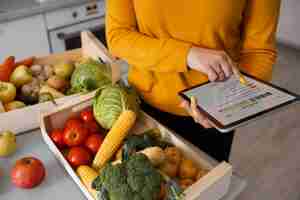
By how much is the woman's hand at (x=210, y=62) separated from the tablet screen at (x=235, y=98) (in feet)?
0.10

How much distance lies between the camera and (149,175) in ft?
2.04

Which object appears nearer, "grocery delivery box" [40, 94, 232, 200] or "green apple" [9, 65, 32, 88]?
"grocery delivery box" [40, 94, 232, 200]

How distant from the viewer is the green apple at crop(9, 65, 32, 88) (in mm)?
982

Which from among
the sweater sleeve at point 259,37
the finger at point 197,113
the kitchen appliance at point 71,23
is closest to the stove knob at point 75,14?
the kitchen appliance at point 71,23

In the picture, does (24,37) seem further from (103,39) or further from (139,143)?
(139,143)

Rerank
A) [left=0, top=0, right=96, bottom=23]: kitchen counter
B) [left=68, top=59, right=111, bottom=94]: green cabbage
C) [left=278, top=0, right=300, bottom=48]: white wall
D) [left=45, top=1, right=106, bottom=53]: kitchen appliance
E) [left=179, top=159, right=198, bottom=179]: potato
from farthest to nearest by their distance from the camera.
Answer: [left=278, top=0, right=300, bottom=48]: white wall, [left=45, top=1, right=106, bottom=53]: kitchen appliance, [left=0, top=0, right=96, bottom=23]: kitchen counter, [left=68, top=59, right=111, bottom=94]: green cabbage, [left=179, top=159, right=198, bottom=179]: potato

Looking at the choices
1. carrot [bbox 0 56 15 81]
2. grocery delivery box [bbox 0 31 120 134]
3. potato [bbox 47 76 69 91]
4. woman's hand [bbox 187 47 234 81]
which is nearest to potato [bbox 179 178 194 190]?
woman's hand [bbox 187 47 234 81]

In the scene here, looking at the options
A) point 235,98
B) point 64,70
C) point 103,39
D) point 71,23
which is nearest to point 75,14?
point 71,23

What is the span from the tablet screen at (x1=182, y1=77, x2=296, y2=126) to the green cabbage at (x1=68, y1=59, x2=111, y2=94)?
33 centimetres

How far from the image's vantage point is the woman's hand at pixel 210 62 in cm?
72

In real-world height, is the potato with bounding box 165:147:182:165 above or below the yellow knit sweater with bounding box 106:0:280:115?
below

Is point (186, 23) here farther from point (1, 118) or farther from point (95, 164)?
point (1, 118)

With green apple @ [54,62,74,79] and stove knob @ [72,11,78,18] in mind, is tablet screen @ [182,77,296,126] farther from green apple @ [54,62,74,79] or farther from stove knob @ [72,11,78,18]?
stove knob @ [72,11,78,18]

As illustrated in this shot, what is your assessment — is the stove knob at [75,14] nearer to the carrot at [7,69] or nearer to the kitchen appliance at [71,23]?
the kitchen appliance at [71,23]
